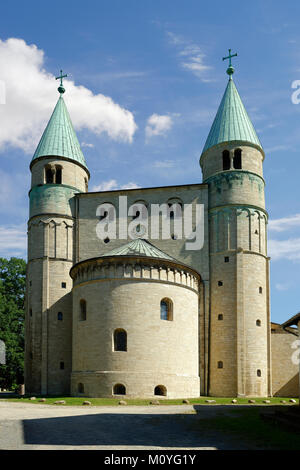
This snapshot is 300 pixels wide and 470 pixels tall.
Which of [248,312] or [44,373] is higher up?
[248,312]

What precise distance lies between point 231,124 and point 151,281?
19.4m

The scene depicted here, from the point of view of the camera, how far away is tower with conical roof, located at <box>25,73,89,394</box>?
43.4 meters

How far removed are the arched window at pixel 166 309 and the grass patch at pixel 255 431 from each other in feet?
50.3

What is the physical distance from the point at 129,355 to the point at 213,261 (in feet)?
45.0

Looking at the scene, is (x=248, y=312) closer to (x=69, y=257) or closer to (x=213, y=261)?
(x=213, y=261)

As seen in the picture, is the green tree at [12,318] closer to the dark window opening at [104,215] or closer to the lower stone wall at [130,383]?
the dark window opening at [104,215]

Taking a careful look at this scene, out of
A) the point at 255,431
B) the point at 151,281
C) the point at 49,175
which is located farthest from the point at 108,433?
the point at 49,175

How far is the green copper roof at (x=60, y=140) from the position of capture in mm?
47969

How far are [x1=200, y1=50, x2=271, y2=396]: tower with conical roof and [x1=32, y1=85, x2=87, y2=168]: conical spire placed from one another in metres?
12.8

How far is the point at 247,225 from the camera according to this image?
44.6 m

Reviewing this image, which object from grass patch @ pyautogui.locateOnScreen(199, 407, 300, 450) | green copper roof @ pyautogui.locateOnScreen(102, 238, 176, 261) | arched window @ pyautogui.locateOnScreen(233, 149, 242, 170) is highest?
arched window @ pyautogui.locateOnScreen(233, 149, 242, 170)

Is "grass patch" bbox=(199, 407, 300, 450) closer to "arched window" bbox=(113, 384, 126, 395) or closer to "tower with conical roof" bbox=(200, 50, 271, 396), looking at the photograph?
"arched window" bbox=(113, 384, 126, 395)

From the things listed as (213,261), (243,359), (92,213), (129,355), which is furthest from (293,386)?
(92,213)

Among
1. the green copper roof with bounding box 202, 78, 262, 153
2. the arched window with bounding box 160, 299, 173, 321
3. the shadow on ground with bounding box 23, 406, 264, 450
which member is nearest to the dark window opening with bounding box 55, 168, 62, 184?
the green copper roof with bounding box 202, 78, 262, 153
